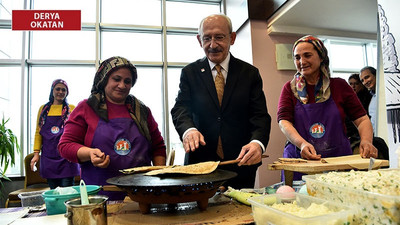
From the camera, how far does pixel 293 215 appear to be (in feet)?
1.97

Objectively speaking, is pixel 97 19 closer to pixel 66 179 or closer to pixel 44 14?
pixel 44 14

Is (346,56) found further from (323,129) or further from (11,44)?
(11,44)

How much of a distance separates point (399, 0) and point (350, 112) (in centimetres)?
79

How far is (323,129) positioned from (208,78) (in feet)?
2.79

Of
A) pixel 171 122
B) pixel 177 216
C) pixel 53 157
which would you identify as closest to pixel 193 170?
pixel 177 216

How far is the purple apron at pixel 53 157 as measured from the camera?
134 inches

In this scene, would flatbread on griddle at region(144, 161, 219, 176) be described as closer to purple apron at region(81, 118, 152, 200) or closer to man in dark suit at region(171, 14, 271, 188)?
man in dark suit at region(171, 14, 271, 188)

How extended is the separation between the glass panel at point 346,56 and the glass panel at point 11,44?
534 centimetres

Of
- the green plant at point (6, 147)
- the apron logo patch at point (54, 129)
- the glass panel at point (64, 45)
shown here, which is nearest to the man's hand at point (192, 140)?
the apron logo patch at point (54, 129)

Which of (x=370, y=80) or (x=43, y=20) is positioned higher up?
(x=43, y=20)

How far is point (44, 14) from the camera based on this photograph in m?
2.52

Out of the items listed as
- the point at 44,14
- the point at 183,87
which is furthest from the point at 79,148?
the point at 44,14

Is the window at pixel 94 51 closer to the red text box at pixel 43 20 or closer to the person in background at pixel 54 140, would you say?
the person in background at pixel 54 140

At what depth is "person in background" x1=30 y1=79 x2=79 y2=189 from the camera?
3.42 metres
